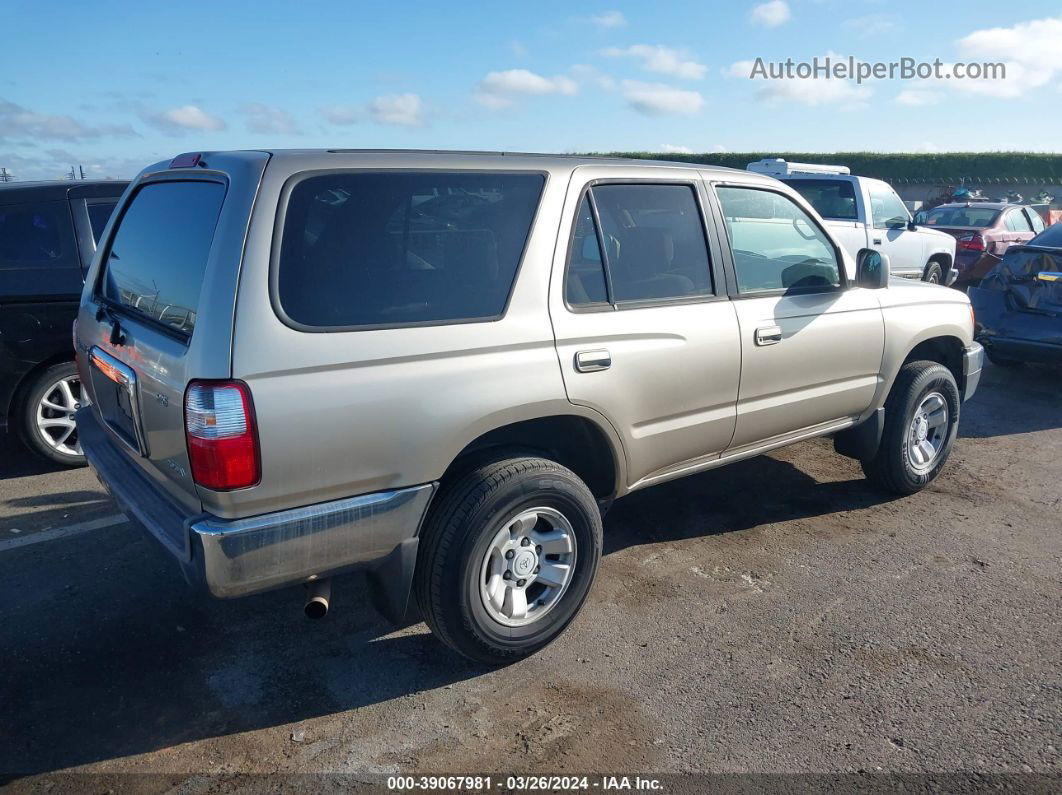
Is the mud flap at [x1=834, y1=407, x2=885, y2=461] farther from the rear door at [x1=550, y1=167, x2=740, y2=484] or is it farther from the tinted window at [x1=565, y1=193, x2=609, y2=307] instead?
the tinted window at [x1=565, y1=193, x2=609, y2=307]

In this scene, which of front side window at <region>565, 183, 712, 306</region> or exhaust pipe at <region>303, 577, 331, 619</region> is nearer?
exhaust pipe at <region>303, 577, 331, 619</region>

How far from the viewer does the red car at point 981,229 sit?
13289 mm

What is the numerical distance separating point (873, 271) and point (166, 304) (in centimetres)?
350

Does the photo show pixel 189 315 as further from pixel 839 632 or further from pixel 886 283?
pixel 886 283

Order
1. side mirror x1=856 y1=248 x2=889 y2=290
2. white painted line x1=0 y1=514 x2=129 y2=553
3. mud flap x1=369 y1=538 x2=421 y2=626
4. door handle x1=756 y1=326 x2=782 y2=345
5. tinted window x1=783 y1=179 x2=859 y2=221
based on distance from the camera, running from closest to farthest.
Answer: mud flap x1=369 y1=538 x2=421 y2=626, door handle x1=756 y1=326 x2=782 y2=345, white painted line x1=0 y1=514 x2=129 y2=553, side mirror x1=856 y1=248 x2=889 y2=290, tinted window x1=783 y1=179 x2=859 y2=221

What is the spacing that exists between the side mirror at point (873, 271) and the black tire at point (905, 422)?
679mm

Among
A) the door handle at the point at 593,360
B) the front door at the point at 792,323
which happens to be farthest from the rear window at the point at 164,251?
the front door at the point at 792,323

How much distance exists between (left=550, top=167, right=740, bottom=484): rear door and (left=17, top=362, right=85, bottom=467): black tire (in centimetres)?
363

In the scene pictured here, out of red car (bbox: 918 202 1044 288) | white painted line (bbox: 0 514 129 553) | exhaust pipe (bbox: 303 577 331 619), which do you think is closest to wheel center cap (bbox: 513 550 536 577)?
exhaust pipe (bbox: 303 577 331 619)

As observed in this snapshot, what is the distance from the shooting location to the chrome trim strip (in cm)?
262

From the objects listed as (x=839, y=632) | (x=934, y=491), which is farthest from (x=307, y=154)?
(x=934, y=491)

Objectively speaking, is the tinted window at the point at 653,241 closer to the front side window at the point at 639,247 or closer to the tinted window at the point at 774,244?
the front side window at the point at 639,247

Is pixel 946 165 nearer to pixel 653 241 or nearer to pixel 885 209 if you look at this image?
pixel 885 209

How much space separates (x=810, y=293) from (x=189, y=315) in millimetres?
3022
